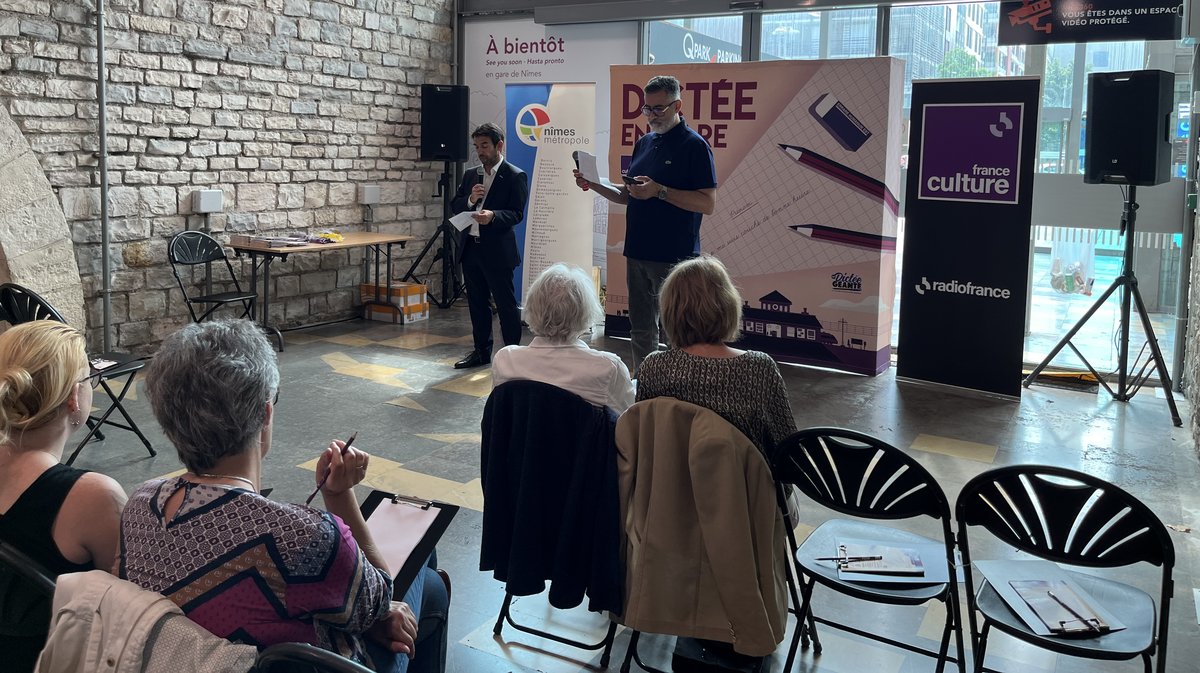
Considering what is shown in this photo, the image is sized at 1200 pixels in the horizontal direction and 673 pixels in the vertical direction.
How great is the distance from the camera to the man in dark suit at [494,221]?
6371 mm

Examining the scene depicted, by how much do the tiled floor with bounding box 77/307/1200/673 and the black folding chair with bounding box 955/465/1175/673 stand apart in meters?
0.70

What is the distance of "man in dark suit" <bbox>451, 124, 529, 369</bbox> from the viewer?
6.37m

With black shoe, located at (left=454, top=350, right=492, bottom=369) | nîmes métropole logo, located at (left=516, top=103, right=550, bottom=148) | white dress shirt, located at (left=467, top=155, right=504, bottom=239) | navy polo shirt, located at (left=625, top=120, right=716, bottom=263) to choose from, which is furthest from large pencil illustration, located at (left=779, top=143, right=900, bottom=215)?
nîmes métropole logo, located at (left=516, top=103, right=550, bottom=148)

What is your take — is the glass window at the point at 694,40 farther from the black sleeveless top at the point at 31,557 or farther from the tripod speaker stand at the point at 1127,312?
the black sleeveless top at the point at 31,557

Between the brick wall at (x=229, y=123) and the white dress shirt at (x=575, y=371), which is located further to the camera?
the brick wall at (x=229, y=123)

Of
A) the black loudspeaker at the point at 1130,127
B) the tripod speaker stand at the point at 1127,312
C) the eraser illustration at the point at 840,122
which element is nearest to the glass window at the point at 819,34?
the eraser illustration at the point at 840,122

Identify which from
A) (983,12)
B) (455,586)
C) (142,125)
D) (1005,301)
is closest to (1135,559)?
(455,586)

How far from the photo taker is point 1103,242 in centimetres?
683

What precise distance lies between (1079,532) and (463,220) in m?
4.59

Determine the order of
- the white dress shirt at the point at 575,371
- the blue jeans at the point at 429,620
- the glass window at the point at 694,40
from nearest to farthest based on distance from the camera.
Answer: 1. the blue jeans at the point at 429,620
2. the white dress shirt at the point at 575,371
3. the glass window at the point at 694,40

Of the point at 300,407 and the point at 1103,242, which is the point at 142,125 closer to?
the point at 300,407

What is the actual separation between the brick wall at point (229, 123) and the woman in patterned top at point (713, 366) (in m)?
4.94

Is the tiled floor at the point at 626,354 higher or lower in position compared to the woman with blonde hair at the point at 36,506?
lower

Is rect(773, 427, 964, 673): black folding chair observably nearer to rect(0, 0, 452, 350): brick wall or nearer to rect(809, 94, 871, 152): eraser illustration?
rect(809, 94, 871, 152): eraser illustration
